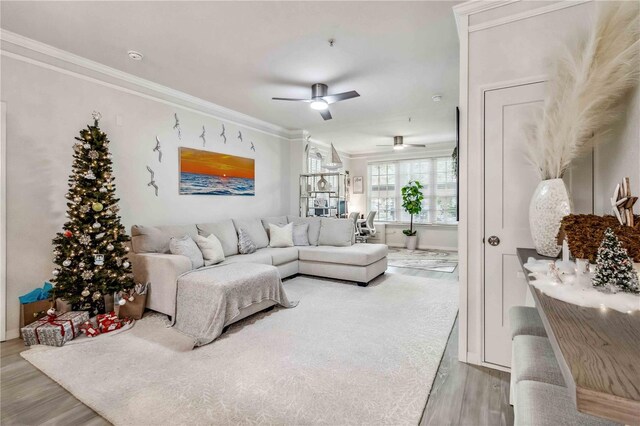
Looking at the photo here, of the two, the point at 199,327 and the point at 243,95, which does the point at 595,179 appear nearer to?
the point at 199,327

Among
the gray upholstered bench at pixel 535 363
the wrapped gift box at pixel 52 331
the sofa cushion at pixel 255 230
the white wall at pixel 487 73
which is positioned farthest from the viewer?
the sofa cushion at pixel 255 230

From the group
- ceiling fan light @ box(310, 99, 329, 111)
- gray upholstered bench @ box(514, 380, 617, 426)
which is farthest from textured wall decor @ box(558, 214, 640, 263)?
ceiling fan light @ box(310, 99, 329, 111)

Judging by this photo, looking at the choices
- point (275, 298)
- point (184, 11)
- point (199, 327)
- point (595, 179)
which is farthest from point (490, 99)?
point (199, 327)

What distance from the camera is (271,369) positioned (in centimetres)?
214

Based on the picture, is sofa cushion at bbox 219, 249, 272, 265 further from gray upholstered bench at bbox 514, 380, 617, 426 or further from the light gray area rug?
gray upholstered bench at bbox 514, 380, 617, 426

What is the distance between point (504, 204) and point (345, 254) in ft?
8.16

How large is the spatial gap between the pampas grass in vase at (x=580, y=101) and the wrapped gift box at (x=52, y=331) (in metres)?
3.58

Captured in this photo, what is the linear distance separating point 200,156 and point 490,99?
3.76 m

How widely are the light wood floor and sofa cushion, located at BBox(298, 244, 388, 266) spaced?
6.75 feet

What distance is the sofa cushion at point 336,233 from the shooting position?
4.89 meters

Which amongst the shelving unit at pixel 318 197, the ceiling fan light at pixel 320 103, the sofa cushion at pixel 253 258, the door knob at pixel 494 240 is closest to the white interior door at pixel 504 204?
the door knob at pixel 494 240

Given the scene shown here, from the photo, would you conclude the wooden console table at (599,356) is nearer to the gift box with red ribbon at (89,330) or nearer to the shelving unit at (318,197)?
the gift box with red ribbon at (89,330)

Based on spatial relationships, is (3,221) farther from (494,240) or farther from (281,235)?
(494,240)

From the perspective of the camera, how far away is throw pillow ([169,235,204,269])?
3.30m
